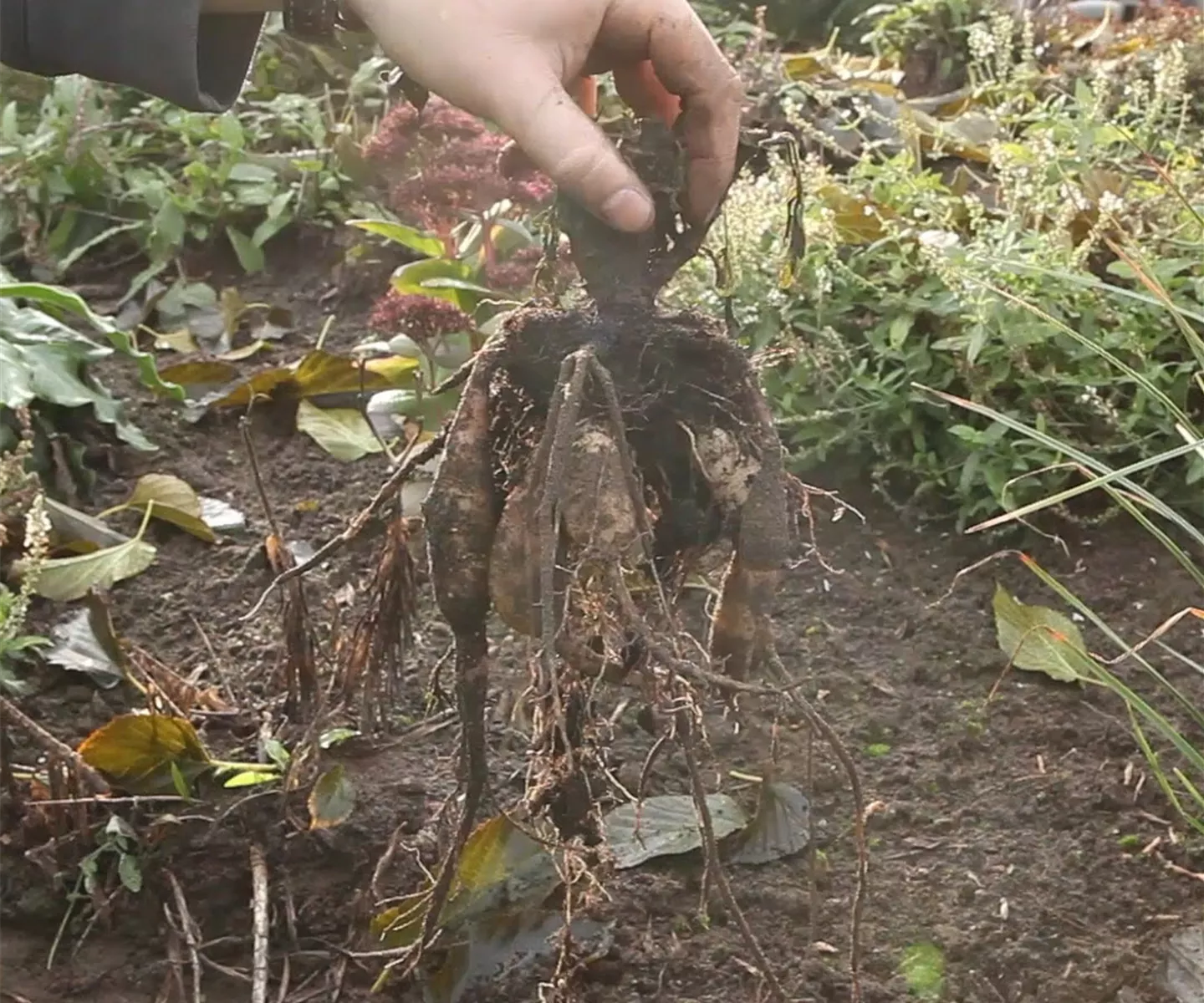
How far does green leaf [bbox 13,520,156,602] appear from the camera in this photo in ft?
4.27

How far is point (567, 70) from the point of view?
2.55 ft

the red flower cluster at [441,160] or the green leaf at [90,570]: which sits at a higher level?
the red flower cluster at [441,160]

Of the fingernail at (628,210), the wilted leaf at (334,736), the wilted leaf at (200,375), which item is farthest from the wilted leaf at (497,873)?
the wilted leaf at (200,375)

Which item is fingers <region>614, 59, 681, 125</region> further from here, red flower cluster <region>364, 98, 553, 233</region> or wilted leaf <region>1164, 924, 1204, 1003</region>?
wilted leaf <region>1164, 924, 1204, 1003</region>

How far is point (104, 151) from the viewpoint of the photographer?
230 centimetres

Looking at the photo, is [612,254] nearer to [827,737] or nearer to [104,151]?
[827,737]

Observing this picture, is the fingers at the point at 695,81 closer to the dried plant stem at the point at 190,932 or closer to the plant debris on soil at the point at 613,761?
the plant debris on soil at the point at 613,761

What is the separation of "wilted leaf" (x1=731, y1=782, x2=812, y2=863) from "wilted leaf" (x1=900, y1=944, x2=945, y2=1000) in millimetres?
130

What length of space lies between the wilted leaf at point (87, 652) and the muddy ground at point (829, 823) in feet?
0.09

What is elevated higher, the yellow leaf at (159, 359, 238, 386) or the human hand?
the human hand

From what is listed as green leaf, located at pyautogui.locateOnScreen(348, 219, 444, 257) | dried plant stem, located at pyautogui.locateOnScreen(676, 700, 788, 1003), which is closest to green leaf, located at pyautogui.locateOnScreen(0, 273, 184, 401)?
green leaf, located at pyautogui.locateOnScreen(348, 219, 444, 257)

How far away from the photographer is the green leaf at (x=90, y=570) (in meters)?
1.30

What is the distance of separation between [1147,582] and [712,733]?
1.81 feet

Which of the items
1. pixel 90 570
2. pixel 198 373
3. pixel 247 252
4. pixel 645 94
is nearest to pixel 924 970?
pixel 645 94
